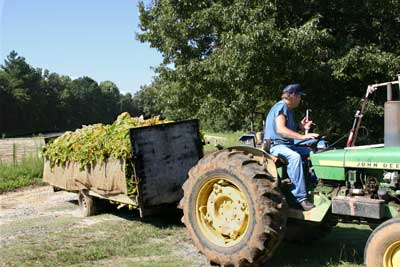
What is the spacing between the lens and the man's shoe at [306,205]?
551 cm

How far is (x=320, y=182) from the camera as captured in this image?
568 cm

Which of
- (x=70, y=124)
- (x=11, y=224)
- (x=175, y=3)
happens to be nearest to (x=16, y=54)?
(x=70, y=124)

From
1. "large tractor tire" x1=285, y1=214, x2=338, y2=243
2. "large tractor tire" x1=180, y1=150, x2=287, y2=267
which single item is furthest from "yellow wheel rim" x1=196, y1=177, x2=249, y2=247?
"large tractor tire" x1=285, y1=214, x2=338, y2=243

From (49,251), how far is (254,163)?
3.23 m

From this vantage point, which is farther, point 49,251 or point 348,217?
point 49,251

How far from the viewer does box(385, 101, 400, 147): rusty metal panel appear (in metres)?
5.60

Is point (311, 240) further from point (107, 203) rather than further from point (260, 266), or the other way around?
point (107, 203)

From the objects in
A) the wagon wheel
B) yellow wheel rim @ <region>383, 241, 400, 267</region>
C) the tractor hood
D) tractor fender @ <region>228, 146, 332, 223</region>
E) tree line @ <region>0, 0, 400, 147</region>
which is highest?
tree line @ <region>0, 0, 400, 147</region>

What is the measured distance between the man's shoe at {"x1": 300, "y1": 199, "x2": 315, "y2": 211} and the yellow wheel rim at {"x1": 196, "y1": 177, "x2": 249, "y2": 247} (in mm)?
610

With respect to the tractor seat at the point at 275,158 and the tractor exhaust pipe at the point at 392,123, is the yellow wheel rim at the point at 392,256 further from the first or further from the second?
the tractor seat at the point at 275,158

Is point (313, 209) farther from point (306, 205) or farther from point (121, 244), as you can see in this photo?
point (121, 244)

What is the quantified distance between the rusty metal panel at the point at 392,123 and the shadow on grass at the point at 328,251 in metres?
1.43

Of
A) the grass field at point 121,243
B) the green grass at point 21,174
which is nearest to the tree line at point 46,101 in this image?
the green grass at point 21,174

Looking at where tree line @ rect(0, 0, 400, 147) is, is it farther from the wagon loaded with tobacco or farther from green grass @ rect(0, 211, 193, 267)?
green grass @ rect(0, 211, 193, 267)
